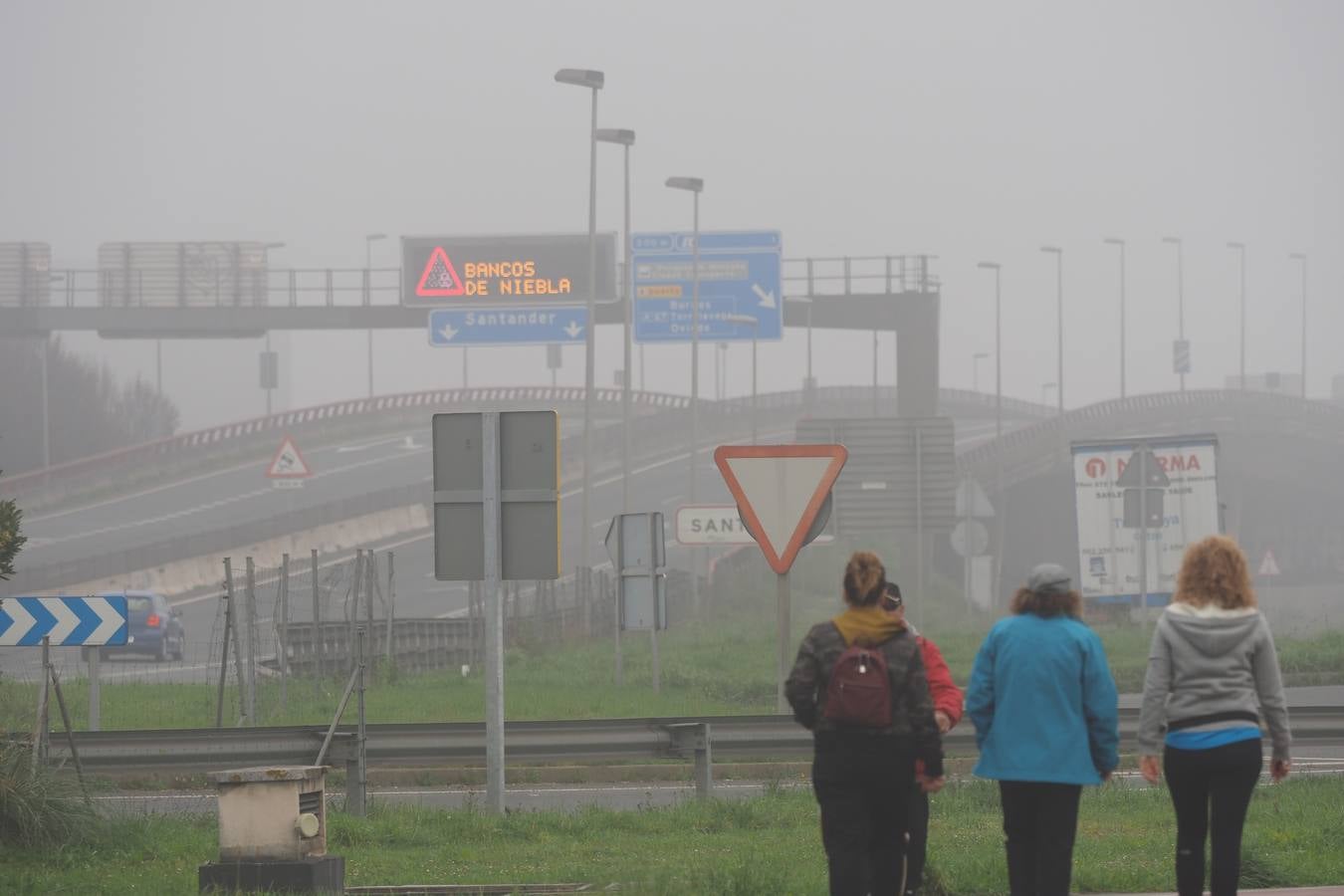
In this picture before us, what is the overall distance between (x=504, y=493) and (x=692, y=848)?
249 cm

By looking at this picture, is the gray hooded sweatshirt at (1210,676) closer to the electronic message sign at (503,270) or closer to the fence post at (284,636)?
the fence post at (284,636)

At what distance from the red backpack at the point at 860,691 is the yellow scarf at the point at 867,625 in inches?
2.3

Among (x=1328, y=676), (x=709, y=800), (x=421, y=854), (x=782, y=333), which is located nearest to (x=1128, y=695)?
(x=1328, y=676)

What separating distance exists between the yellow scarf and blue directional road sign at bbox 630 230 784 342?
43899 mm

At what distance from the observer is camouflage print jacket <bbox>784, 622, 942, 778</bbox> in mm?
7332

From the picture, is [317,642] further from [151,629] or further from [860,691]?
[860,691]

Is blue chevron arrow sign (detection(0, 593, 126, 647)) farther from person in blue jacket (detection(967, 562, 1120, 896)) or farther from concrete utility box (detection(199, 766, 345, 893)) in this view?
person in blue jacket (detection(967, 562, 1120, 896))

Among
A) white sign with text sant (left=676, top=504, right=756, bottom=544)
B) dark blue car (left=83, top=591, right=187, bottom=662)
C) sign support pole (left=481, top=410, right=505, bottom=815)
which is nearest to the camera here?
sign support pole (left=481, top=410, right=505, bottom=815)

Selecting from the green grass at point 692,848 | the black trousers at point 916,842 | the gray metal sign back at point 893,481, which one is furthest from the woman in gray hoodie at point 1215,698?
the gray metal sign back at point 893,481

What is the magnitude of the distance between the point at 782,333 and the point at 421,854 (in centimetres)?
4040

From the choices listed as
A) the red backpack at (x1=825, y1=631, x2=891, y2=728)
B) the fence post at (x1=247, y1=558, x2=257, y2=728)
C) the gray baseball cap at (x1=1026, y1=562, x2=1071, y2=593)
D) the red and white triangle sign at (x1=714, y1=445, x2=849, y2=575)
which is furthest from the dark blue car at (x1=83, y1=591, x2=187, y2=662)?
the gray baseball cap at (x1=1026, y1=562, x2=1071, y2=593)

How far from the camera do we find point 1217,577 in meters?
7.30

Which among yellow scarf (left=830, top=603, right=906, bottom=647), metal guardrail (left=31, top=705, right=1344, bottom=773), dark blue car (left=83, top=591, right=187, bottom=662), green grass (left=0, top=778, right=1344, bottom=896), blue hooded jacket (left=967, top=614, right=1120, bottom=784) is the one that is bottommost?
dark blue car (left=83, top=591, right=187, bottom=662)

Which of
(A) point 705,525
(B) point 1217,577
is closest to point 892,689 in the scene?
(B) point 1217,577
